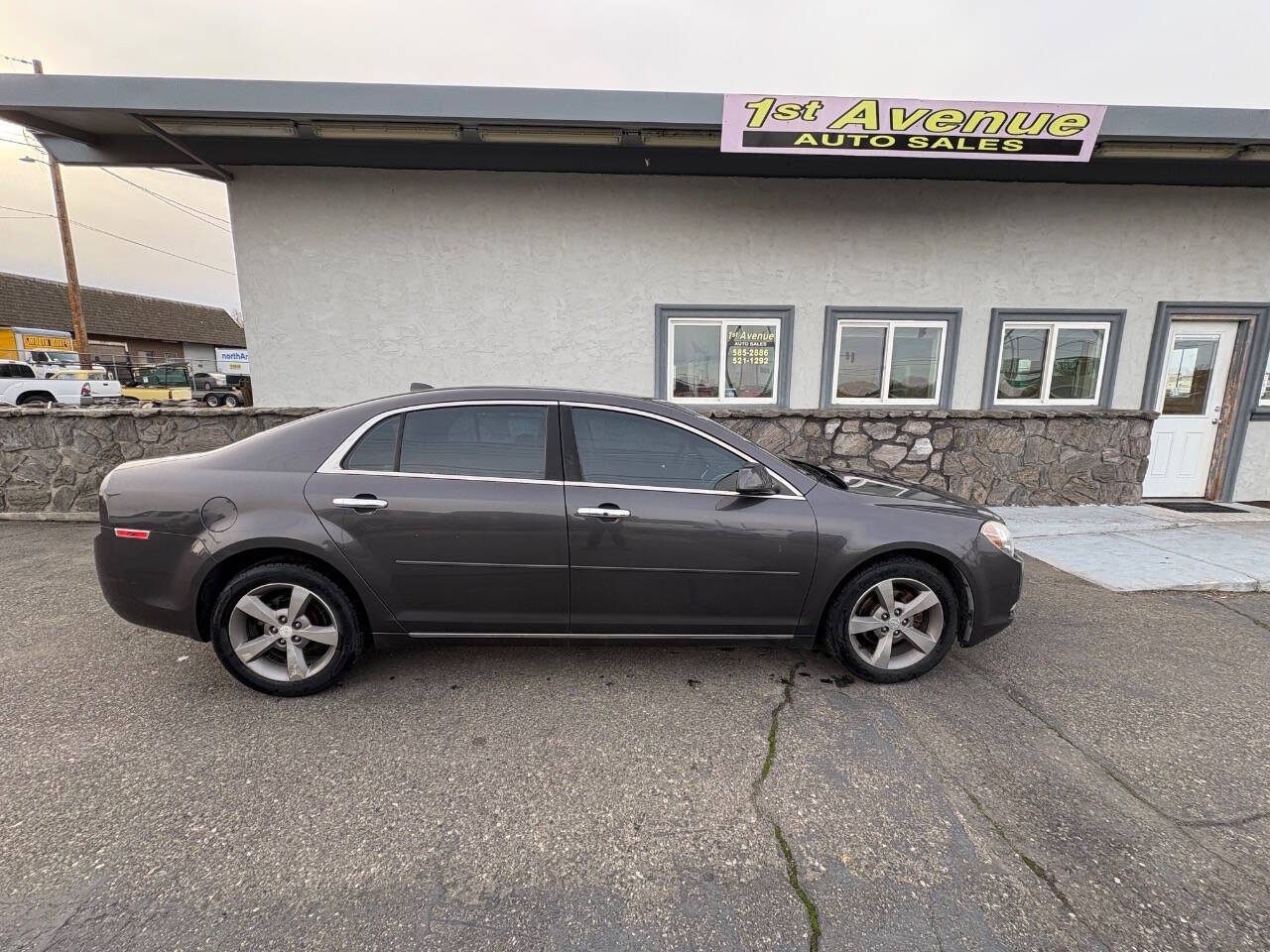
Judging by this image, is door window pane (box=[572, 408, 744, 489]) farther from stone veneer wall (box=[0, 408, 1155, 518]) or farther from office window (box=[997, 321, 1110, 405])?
office window (box=[997, 321, 1110, 405])

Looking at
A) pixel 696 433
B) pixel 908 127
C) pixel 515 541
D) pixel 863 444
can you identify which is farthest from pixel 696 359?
pixel 515 541

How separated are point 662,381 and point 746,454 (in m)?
3.88

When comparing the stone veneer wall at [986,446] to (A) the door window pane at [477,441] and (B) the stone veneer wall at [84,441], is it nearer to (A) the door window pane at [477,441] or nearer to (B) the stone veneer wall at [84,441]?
(A) the door window pane at [477,441]

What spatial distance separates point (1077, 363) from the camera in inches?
270

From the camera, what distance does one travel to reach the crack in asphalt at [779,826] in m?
1.66

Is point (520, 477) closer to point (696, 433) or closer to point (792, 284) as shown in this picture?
point (696, 433)

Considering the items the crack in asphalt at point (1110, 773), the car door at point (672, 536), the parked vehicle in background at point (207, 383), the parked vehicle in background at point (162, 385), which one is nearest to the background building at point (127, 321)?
the parked vehicle in background at point (207, 383)

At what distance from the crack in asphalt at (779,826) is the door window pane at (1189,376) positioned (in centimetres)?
745

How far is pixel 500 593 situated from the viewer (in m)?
2.79

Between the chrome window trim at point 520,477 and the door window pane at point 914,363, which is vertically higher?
the door window pane at point 914,363

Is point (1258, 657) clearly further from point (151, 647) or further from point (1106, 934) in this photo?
point (151, 647)

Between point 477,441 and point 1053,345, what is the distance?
7.34 m

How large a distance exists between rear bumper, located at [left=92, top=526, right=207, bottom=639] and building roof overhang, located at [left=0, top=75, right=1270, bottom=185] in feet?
14.3

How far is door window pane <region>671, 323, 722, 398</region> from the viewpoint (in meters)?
6.62
